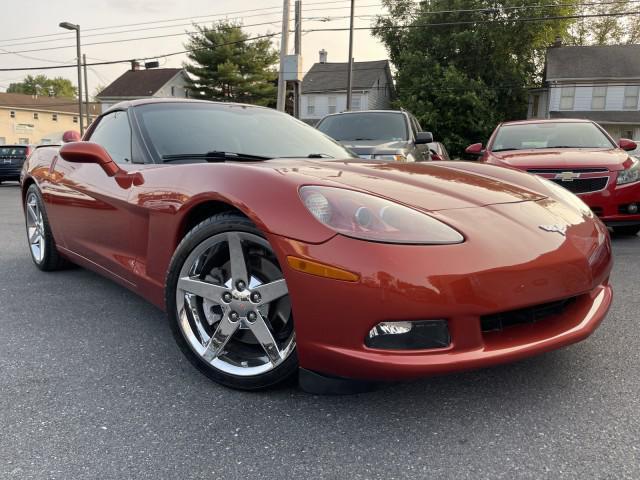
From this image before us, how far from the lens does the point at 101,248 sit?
303 cm

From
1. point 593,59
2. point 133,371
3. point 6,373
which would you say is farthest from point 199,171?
point 593,59

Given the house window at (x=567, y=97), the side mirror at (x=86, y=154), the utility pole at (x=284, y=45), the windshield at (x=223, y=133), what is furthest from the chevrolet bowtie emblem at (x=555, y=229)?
the house window at (x=567, y=97)

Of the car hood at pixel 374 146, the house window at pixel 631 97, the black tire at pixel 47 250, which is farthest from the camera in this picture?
the house window at pixel 631 97

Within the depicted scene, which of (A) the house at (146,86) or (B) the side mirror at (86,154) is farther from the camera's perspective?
(A) the house at (146,86)

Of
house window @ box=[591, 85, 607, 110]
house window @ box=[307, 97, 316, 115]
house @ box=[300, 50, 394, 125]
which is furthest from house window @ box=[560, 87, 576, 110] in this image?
house window @ box=[307, 97, 316, 115]

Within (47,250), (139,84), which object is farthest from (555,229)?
(139,84)

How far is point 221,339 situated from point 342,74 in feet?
126

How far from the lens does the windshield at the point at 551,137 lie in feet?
20.9

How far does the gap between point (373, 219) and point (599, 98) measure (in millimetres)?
34822

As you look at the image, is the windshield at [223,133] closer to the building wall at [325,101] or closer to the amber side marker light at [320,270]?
the amber side marker light at [320,270]

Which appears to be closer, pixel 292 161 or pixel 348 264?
pixel 348 264

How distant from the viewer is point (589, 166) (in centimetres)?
539

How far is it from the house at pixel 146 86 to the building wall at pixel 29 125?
6.45 m

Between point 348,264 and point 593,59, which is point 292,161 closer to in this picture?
point 348,264
